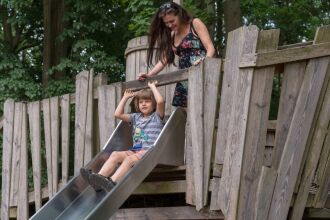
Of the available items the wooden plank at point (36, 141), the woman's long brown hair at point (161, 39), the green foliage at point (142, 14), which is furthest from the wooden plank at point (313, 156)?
the green foliage at point (142, 14)

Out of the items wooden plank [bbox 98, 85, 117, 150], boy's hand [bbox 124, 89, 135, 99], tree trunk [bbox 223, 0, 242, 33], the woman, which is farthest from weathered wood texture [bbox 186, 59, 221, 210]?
tree trunk [bbox 223, 0, 242, 33]

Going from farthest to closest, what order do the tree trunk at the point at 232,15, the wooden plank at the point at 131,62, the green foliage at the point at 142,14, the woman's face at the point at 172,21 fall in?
the tree trunk at the point at 232,15 < the green foliage at the point at 142,14 < the wooden plank at the point at 131,62 < the woman's face at the point at 172,21

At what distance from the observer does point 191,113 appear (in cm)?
468

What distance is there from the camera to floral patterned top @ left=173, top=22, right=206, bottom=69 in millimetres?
5242

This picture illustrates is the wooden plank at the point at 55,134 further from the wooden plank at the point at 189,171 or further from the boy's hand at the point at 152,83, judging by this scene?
the wooden plank at the point at 189,171

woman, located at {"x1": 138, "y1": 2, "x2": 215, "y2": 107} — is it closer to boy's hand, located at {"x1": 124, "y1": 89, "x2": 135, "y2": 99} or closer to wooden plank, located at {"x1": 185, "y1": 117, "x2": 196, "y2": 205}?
boy's hand, located at {"x1": 124, "y1": 89, "x2": 135, "y2": 99}

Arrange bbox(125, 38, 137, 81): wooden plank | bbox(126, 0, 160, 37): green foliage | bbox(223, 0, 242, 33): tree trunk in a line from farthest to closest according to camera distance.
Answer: bbox(223, 0, 242, 33): tree trunk
bbox(126, 0, 160, 37): green foliage
bbox(125, 38, 137, 81): wooden plank

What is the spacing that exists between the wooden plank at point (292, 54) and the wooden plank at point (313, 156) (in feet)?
1.00

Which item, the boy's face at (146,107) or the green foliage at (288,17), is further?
the green foliage at (288,17)

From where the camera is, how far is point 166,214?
5.09m

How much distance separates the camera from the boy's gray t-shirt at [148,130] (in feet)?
16.6

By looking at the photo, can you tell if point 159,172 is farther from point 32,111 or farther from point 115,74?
point 115,74

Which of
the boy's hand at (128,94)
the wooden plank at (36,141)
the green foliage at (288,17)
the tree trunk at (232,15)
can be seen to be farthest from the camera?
the green foliage at (288,17)

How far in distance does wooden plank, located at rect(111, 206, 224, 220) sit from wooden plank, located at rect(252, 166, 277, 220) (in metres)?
0.41
